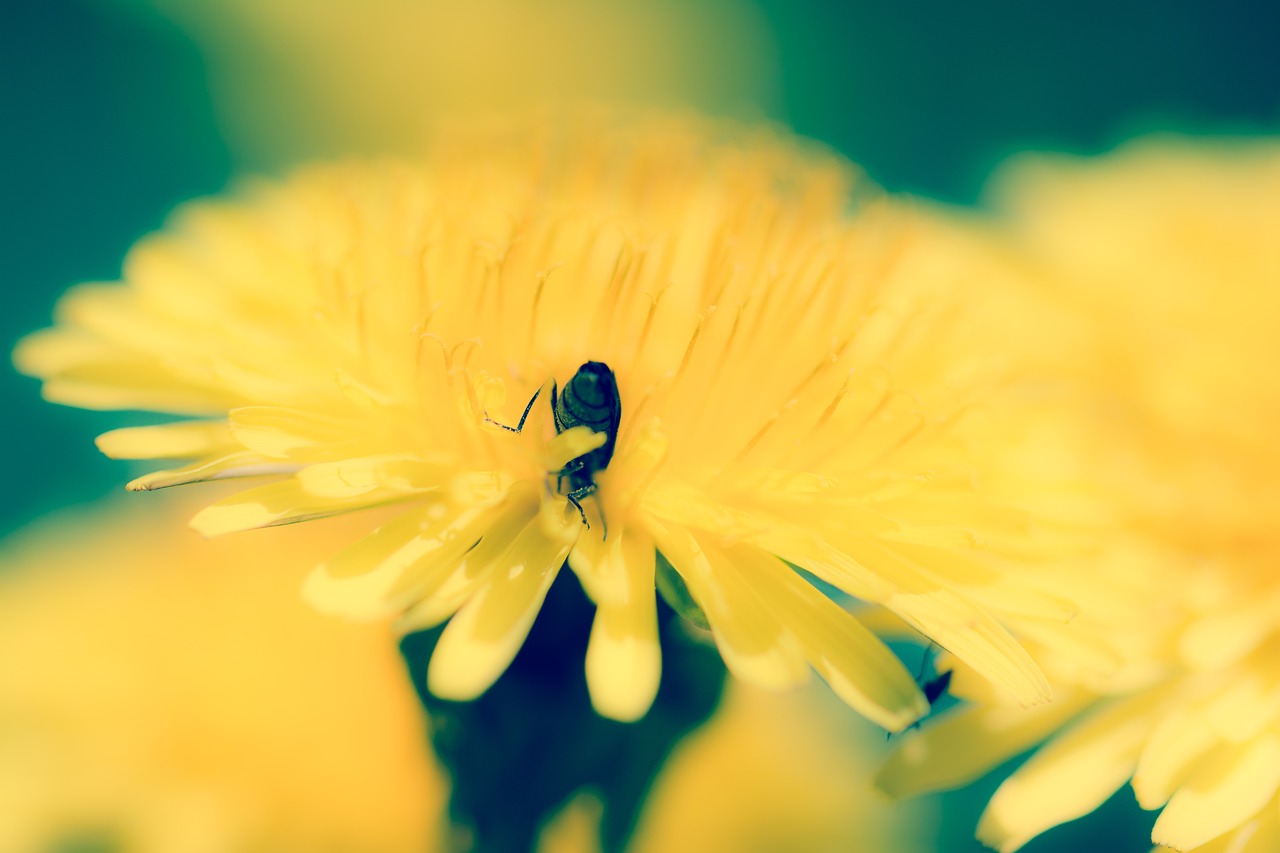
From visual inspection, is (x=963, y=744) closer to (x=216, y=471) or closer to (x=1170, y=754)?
(x=1170, y=754)

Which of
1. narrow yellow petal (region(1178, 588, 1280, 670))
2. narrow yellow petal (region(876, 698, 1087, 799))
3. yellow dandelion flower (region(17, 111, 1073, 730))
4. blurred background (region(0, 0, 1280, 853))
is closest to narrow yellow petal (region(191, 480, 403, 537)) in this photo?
yellow dandelion flower (region(17, 111, 1073, 730))

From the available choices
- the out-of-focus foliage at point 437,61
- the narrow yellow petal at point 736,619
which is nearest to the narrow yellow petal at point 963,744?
the narrow yellow petal at point 736,619

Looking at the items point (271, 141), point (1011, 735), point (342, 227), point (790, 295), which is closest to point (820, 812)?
point (1011, 735)

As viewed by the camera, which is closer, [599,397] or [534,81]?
[599,397]

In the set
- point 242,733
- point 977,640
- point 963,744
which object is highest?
point 977,640

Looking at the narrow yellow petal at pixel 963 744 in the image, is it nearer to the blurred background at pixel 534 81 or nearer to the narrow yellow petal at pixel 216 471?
the narrow yellow petal at pixel 216 471

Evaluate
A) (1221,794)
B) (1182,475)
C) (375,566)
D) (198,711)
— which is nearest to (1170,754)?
(1221,794)

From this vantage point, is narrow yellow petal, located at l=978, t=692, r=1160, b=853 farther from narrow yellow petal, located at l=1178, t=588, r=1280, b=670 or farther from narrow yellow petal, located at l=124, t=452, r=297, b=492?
narrow yellow petal, located at l=124, t=452, r=297, b=492
